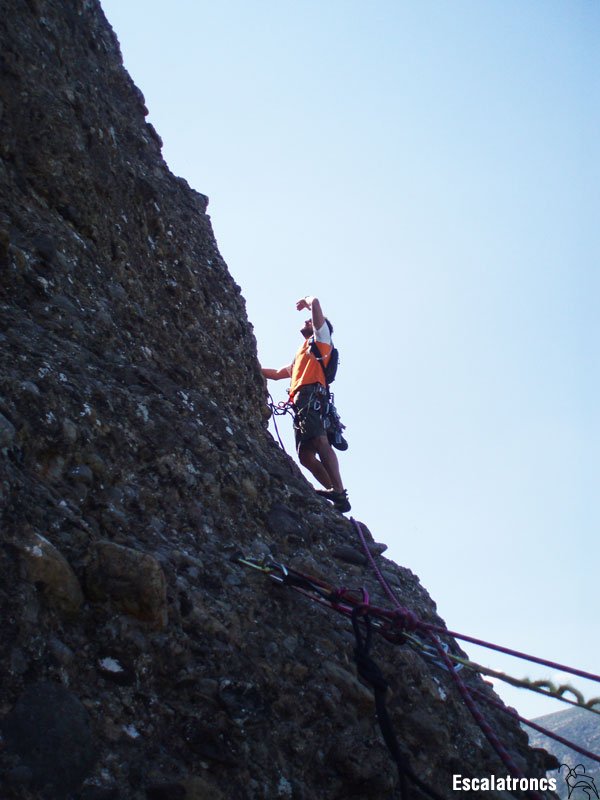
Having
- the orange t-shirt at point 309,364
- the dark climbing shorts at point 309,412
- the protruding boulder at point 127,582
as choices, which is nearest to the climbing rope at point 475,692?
the protruding boulder at point 127,582

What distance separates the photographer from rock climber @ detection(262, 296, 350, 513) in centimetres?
824

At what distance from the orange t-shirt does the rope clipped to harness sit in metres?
4.72

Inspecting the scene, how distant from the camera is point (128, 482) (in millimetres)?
4133

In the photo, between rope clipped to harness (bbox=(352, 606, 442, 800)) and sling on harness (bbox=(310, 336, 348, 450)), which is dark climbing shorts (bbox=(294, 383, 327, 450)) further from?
rope clipped to harness (bbox=(352, 606, 442, 800))

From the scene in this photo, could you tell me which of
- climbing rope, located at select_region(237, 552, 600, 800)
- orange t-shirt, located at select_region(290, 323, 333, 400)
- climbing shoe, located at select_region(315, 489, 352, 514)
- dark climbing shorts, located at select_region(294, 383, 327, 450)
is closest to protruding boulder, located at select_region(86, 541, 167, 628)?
climbing rope, located at select_region(237, 552, 600, 800)

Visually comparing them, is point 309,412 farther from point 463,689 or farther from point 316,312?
point 463,689

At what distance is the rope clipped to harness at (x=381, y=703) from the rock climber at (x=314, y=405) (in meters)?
3.69

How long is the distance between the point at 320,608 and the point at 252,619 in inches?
23.6

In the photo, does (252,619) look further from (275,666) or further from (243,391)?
(243,391)

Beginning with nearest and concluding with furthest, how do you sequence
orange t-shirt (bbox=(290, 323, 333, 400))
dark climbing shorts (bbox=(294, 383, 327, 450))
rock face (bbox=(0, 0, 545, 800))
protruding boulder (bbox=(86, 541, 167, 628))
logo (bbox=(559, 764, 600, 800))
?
rock face (bbox=(0, 0, 545, 800))
protruding boulder (bbox=(86, 541, 167, 628))
logo (bbox=(559, 764, 600, 800))
dark climbing shorts (bbox=(294, 383, 327, 450))
orange t-shirt (bbox=(290, 323, 333, 400))

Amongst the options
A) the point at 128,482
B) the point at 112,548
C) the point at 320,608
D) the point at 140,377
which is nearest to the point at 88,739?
the point at 112,548

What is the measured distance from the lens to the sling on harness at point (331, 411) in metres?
8.73

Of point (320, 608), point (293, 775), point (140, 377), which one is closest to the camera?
point (293, 775)

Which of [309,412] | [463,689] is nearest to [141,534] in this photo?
[463,689]
